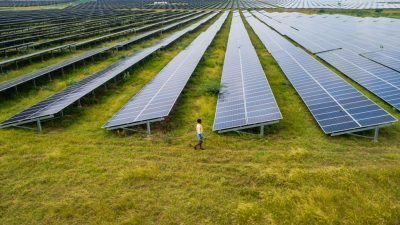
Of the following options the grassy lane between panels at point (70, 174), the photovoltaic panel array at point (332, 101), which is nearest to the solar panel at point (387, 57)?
the photovoltaic panel array at point (332, 101)

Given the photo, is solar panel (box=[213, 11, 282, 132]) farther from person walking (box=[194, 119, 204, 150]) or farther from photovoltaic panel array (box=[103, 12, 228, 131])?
photovoltaic panel array (box=[103, 12, 228, 131])

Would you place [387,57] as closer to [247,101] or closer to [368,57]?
[368,57]

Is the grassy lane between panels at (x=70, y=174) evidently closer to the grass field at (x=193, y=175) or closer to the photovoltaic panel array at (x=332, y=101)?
the grass field at (x=193, y=175)

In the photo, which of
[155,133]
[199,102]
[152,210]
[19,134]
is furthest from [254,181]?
[19,134]

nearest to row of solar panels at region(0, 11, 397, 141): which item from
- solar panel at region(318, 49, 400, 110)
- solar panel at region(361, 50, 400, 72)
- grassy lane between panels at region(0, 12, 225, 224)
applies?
grassy lane between panels at region(0, 12, 225, 224)

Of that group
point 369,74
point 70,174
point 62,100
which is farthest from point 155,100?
point 369,74

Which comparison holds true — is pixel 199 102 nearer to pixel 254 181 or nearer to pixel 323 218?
pixel 254 181

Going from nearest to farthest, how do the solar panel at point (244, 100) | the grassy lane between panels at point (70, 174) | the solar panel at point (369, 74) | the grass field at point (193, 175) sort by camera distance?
the grass field at point (193, 175), the grassy lane between panels at point (70, 174), the solar panel at point (244, 100), the solar panel at point (369, 74)
